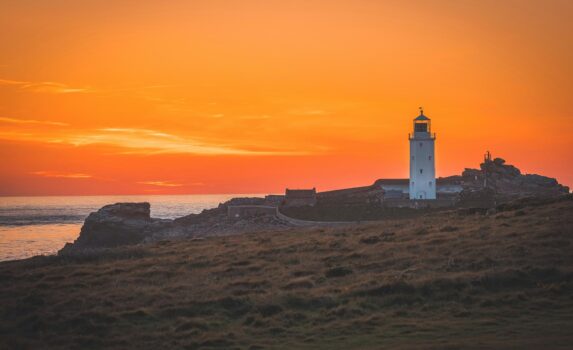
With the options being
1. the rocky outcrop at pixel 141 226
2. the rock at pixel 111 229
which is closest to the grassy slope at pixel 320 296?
the rocky outcrop at pixel 141 226

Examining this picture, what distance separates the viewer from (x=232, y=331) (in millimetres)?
23641

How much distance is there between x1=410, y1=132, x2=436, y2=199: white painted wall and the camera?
85.9 m

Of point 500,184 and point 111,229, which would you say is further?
point 500,184

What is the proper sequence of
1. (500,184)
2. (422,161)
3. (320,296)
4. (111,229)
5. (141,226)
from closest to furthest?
(320,296) < (422,161) < (111,229) < (141,226) < (500,184)

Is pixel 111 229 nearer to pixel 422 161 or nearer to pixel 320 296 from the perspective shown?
pixel 422 161

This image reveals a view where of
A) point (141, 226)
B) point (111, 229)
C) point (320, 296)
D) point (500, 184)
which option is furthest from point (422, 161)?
point (320, 296)

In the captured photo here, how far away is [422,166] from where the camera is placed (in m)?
87.3

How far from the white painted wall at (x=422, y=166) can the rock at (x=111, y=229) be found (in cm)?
3389

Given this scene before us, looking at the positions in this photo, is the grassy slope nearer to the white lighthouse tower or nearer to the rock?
the white lighthouse tower

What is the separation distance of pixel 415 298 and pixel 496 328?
16.4 feet

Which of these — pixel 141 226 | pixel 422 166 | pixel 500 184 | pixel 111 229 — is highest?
pixel 422 166

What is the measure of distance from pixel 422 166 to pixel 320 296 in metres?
62.0

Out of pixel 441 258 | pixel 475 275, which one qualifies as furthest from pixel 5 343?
pixel 441 258

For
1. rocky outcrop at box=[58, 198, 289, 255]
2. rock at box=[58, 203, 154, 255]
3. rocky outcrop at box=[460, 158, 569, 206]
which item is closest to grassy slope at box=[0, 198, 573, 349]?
rocky outcrop at box=[58, 198, 289, 255]
